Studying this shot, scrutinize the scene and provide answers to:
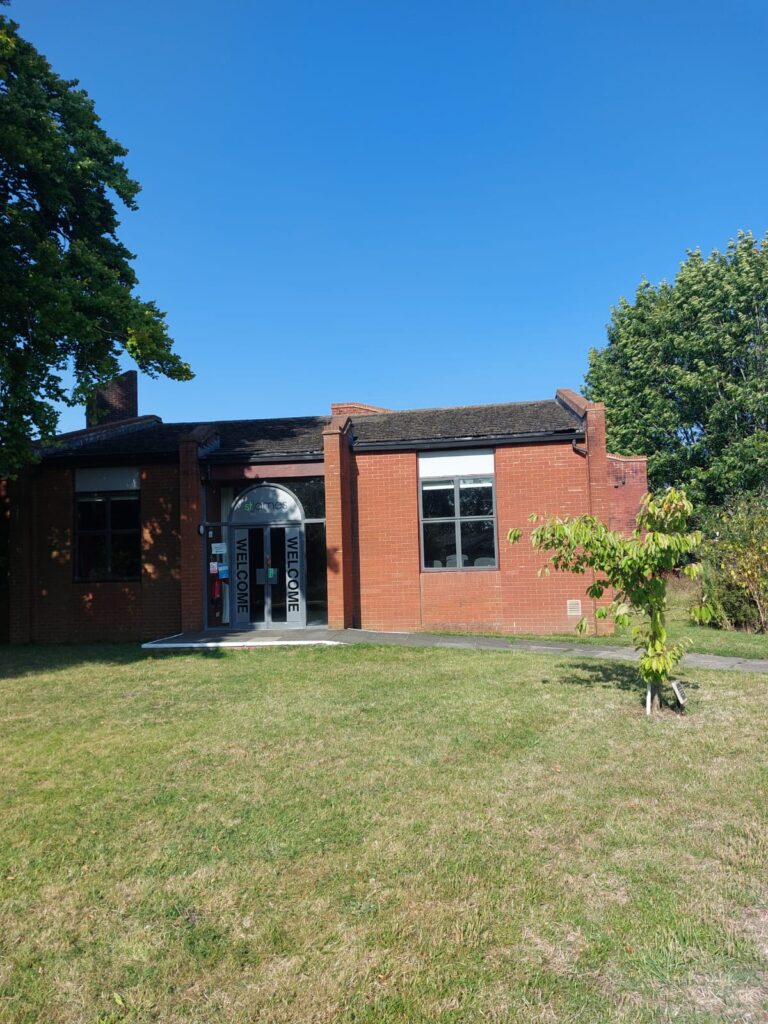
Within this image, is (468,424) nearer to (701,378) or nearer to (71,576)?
(71,576)

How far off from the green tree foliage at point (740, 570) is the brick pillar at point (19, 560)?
48.2 feet

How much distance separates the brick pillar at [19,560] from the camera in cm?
1591

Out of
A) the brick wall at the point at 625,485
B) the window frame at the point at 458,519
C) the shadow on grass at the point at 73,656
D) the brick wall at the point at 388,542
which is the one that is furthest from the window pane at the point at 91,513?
the brick wall at the point at 625,485

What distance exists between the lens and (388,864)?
12.9 feet

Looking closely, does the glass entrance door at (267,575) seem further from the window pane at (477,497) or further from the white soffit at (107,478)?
the window pane at (477,497)

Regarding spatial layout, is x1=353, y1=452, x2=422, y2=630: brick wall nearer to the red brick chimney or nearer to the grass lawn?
the grass lawn

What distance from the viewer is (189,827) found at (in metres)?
4.52

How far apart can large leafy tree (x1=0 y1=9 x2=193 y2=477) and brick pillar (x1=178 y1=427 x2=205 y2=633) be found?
230 centimetres

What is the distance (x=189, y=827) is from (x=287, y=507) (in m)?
11.7

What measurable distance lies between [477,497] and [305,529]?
3.89m

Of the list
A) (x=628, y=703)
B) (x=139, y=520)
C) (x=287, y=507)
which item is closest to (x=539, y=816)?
(x=628, y=703)

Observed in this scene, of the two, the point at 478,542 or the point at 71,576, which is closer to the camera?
the point at 478,542

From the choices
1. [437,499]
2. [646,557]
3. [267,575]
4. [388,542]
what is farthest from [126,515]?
[646,557]

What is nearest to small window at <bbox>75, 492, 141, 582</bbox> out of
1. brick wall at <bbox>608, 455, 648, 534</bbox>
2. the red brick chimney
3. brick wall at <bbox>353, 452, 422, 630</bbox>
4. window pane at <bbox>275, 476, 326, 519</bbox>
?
window pane at <bbox>275, 476, 326, 519</bbox>
